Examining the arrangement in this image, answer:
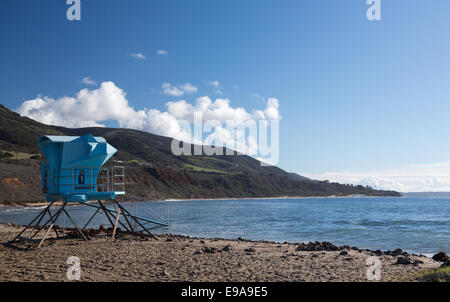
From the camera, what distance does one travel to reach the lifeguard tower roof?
55.7ft

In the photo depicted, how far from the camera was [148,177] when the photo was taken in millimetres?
121500

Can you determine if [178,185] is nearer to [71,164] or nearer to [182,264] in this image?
[71,164]

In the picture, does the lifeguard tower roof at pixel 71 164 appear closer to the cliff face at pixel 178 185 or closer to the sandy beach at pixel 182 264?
the sandy beach at pixel 182 264

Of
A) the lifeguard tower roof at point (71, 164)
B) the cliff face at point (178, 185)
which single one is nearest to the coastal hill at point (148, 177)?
the cliff face at point (178, 185)

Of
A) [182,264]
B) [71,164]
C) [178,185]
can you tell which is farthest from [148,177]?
[182,264]

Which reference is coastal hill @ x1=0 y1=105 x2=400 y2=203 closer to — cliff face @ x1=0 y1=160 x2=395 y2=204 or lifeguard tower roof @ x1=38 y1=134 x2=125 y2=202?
cliff face @ x1=0 y1=160 x2=395 y2=204

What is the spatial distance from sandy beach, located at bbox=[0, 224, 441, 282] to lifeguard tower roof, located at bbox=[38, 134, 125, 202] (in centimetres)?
250

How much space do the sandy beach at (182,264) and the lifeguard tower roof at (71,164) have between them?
2.50 meters

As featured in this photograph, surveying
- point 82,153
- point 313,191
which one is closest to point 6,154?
point 82,153

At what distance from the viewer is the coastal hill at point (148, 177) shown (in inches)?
2975

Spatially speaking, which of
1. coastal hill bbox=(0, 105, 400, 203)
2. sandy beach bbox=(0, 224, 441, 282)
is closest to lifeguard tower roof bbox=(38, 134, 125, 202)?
sandy beach bbox=(0, 224, 441, 282)
